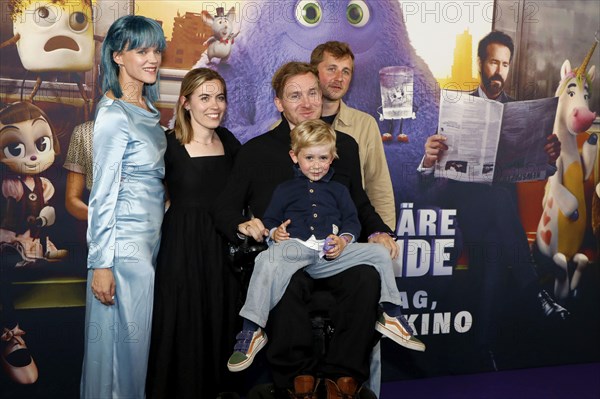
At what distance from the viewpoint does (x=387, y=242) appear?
3.43 m

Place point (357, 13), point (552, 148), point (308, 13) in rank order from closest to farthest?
point (308, 13) → point (357, 13) → point (552, 148)

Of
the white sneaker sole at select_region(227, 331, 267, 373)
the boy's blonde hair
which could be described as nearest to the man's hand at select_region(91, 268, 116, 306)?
the white sneaker sole at select_region(227, 331, 267, 373)

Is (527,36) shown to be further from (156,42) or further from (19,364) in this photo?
(19,364)

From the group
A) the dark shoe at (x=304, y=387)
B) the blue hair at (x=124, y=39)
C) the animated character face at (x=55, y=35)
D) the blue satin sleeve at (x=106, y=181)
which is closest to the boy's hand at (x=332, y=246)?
the dark shoe at (x=304, y=387)

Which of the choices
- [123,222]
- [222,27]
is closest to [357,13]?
[222,27]

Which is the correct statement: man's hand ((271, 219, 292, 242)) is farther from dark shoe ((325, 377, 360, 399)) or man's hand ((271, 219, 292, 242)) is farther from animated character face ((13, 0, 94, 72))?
animated character face ((13, 0, 94, 72))

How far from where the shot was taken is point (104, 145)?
10.9 feet

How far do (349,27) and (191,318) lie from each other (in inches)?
84.2

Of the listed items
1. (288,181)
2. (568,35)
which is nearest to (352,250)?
(288,181)

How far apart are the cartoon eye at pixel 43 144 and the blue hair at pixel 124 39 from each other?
0.65 meters

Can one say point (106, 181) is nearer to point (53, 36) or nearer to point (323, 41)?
point (53, 36)

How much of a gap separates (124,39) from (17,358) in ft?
6.27

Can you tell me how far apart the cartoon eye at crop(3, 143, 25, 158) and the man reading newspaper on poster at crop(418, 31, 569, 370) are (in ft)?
8.24

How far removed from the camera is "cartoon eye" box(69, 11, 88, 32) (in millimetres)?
3910
